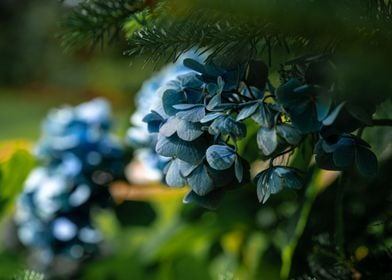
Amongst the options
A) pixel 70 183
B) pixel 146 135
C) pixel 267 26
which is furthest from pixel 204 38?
pixel 70 183

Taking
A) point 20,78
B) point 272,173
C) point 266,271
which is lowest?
point 20,78

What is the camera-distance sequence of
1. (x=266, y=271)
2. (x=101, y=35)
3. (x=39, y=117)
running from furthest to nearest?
1. (x=39, y=117)
2. (x=266, y=271)
3. (x=101, y=35)

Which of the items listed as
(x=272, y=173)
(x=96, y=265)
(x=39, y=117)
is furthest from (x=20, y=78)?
(x=272, y=173)

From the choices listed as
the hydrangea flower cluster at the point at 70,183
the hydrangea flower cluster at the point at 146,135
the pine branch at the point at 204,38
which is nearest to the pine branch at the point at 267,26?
the pine branch at the point at 204,38

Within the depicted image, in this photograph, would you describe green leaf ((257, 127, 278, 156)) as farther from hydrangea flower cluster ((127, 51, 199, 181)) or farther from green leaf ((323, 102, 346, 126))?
hydrangea flower cluster ((127, 51, 199, 181))

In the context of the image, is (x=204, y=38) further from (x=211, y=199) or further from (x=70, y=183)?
(x=70, y=183)

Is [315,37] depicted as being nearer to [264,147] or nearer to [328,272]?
[264,147]

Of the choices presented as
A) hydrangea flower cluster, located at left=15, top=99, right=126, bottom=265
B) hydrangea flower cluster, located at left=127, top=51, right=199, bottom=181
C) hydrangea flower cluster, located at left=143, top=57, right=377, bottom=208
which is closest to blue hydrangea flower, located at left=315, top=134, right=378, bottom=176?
hydrangea flower cluster, located at left=143, top=57, right=377, bottom=208
